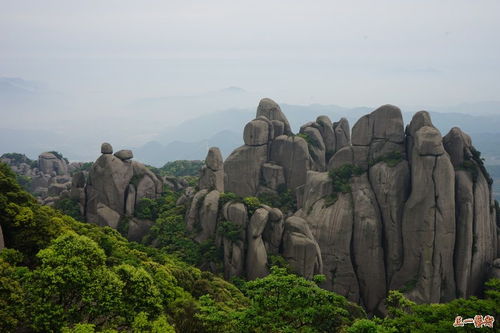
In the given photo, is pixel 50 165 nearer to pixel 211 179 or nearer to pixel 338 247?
pixel 211 179

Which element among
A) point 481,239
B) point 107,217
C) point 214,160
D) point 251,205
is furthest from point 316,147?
point 107,217

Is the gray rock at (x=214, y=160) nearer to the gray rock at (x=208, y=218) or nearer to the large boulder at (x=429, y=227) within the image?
the gray rock at (x=208, y=218)

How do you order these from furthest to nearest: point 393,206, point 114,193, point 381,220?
point 114,193
point 381,220
point 393,206

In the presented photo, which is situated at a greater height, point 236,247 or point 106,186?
point 106,186

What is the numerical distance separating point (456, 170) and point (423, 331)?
21.9 metres

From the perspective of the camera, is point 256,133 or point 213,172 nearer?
point 213,172

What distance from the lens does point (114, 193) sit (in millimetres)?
39125

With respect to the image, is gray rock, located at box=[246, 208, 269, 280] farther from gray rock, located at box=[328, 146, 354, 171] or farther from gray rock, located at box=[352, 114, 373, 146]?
gray rock, located at box=[352, 114, 373, 146]

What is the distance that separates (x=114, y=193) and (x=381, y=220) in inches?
951

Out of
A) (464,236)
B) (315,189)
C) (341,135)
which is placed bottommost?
(464,236)

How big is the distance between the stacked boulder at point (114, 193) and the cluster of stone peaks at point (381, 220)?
16.9 feet

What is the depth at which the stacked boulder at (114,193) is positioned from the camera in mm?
38375

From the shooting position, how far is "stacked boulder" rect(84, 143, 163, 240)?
3838 centimetres

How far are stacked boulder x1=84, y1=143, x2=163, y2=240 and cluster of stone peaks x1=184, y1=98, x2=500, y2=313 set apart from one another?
5.15m
